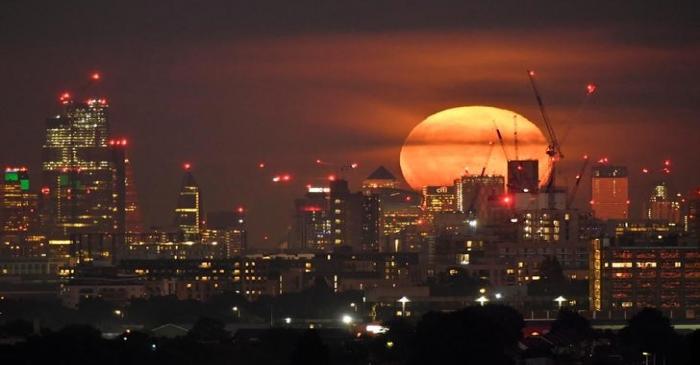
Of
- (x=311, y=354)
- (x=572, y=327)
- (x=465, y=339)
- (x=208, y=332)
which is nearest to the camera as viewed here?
(x=311, y=354)

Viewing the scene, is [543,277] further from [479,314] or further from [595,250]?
[479,314]

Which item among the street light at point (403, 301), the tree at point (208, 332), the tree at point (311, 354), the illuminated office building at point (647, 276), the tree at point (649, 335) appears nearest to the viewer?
the tree at point (311, 354)

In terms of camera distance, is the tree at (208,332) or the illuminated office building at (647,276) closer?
the tree at (208,332)

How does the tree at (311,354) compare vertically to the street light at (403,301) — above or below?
above

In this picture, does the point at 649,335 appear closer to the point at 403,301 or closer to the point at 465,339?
the point at 465,339

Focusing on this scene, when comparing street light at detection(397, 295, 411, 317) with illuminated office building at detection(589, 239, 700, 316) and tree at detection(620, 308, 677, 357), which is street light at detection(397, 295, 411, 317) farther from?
tree at detection(620, 308, 677, 357)

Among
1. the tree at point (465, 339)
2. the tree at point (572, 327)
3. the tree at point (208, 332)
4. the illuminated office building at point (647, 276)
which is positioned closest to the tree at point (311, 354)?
the tree at point (465, 339)

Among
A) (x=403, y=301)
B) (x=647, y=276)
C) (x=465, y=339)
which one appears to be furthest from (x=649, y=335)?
(x=403, y=301)

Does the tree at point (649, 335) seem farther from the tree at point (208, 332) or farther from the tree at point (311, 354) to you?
the tree at point (208, 332)

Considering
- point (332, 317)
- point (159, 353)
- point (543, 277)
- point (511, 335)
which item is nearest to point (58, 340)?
point (159, 353)

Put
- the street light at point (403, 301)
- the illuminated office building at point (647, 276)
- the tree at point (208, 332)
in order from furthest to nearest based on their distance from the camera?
the street light at point (403, 301), the illuminated office building at point (647, 276), the tree at point (208, 332)

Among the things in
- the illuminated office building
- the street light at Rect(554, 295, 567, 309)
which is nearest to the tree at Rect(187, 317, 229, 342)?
the illuminated office building
